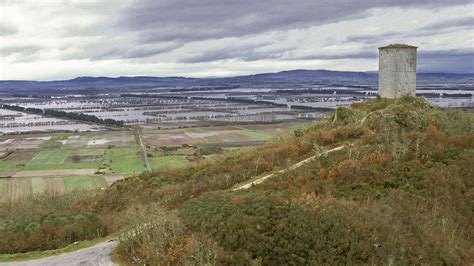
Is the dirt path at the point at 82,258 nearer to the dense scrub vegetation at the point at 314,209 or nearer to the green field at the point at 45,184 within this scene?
the dense scrub vegetation at the point at 314,209

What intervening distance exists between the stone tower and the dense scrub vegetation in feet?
18.3

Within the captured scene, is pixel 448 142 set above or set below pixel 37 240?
above

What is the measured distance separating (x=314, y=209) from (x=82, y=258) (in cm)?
707

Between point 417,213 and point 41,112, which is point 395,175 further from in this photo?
point 41,112

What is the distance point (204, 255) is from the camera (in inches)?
484

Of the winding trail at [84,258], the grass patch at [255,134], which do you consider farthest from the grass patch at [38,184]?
the grass patch at [255,134]

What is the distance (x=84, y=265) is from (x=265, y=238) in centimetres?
526

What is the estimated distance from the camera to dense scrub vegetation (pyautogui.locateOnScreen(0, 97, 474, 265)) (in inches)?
502

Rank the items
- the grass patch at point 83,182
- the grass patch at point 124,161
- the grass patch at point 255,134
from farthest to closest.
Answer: the grass patch at point 255,134, the grass patch at point 124,161, the grass patch at point 83,182

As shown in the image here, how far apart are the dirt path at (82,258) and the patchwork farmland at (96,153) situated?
21325mm

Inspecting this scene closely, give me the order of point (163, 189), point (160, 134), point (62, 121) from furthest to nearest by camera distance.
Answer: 1. point (62, 121)
2. point (160, 134)
3. point (163, 189)

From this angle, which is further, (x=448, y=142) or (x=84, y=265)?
(x=448, y=142)

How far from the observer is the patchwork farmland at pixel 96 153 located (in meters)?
47.7

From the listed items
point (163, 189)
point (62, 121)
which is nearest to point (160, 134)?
point (62, 121)
